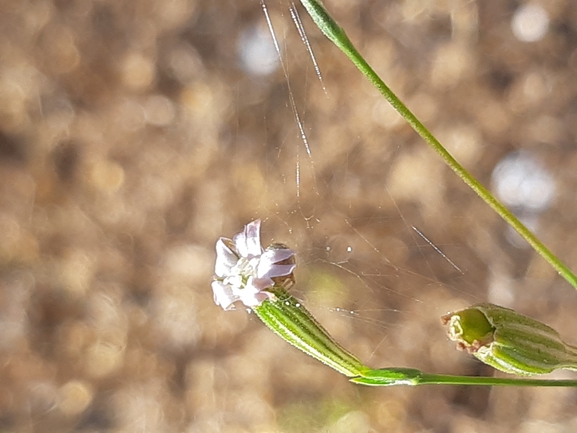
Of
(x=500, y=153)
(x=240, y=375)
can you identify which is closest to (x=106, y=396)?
(x=240, y=375)

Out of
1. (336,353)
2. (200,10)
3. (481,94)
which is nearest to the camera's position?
(336,353)

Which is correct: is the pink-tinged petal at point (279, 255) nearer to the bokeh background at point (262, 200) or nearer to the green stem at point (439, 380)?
the green stem at point (439, 380)

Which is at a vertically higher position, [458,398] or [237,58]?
[237,58]

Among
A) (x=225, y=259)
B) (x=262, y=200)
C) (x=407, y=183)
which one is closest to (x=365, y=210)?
(x=407, y=183)

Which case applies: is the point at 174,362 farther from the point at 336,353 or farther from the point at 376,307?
the point at 336,353

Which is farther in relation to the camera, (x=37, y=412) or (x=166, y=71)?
(x=37, y=412)

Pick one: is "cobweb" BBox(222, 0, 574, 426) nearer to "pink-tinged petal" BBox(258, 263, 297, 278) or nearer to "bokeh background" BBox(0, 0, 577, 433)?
"bokeh background" BBox(0, 0, 577, 433)

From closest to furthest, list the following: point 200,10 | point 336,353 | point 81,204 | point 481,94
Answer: point 336,353 → point 481,94 → point 200,10 → point 81,204

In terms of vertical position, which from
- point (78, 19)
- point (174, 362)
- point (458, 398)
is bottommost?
point (458, 398)
